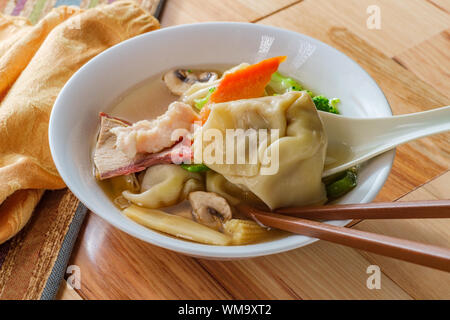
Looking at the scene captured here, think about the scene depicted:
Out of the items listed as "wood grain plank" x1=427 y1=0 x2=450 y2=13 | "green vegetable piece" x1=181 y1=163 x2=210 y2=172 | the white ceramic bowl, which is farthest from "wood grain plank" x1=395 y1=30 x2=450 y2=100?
"green vegetable piece" x1=181 y1=163 x2=210 y2=172

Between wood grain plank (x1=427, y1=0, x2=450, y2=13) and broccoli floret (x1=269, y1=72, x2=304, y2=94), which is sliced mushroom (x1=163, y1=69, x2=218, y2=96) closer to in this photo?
broccoli floret (x1=269, y1=72, x2=304, y2=94)

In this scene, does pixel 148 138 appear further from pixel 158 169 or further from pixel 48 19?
pixel 48 19

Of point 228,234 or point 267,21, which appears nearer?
point 228,234

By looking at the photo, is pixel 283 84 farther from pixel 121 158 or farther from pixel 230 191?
pixel 121 158

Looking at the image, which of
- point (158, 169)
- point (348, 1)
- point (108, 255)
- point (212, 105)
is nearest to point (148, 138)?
point (158, 169)

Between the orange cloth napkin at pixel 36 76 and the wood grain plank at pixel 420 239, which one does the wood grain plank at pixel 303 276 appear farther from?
the orange cloth napkin at pixel 36 76

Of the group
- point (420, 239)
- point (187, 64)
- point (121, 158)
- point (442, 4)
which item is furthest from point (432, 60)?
point (121, 158)
